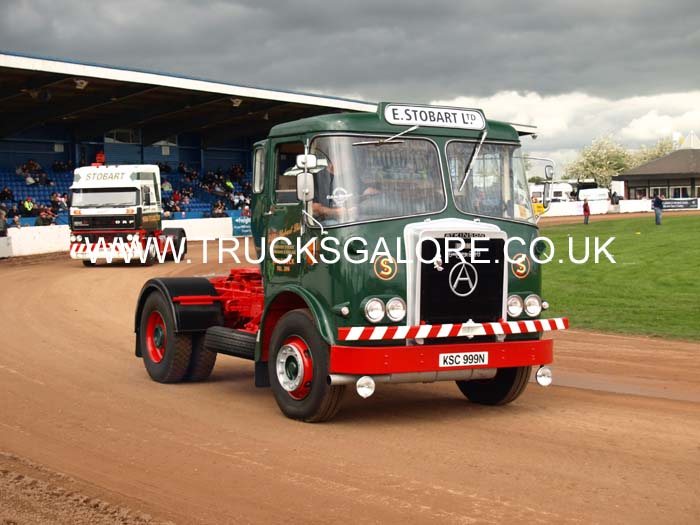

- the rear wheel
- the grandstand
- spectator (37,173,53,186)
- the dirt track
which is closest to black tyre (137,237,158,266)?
the rear wheel

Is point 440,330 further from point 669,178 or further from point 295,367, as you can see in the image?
point 669,178

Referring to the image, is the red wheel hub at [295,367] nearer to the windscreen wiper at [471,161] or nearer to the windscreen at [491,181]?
the windscreen at [491,181]

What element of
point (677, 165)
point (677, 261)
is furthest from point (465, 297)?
point (677, 165)

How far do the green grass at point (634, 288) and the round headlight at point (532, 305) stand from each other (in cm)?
612

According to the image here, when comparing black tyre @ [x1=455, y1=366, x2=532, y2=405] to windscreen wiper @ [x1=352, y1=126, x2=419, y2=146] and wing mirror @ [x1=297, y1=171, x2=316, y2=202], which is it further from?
wing mirror @ [x1=297, y1=171, x2=316, y2=202]

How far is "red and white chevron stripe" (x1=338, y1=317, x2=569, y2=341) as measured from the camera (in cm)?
841

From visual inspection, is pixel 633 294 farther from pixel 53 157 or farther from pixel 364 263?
pixel 53 157

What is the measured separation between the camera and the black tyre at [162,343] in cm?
1102

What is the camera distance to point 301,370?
880 cm

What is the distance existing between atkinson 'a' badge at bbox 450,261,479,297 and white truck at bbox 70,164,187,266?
22361mm

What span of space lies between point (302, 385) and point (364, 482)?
2096 millimetres

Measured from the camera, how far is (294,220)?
9172mm

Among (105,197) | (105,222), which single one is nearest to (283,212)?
(105,222)

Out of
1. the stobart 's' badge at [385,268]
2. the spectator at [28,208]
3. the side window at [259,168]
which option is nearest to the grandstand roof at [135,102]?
the spectator at [28,208]
